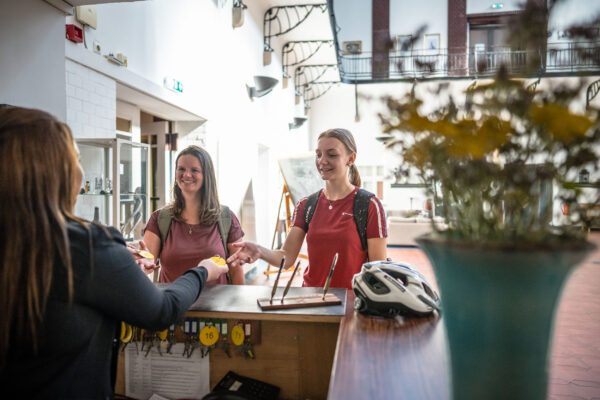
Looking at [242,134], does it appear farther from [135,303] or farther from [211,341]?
[135,303]

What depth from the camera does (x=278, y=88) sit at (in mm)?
9312

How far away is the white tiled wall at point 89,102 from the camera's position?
2615mm

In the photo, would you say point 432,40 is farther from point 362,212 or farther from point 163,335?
point 163,335

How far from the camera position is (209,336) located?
1659 millimetres

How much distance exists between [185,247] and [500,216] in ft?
5.85

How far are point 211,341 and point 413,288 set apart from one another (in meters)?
0.77

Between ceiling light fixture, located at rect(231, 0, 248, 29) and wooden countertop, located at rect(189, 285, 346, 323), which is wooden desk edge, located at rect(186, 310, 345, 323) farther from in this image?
ceiling light fixture, located at rect(231, 0, 248, 29)

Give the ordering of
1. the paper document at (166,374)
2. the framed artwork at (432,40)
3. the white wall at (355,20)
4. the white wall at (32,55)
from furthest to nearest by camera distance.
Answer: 1. the white wall at (355,20)
2. the framed artwork at (432,40)
3. the white wall at (32,55)
4. the paper document at (166,374)

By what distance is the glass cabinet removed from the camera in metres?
2.71

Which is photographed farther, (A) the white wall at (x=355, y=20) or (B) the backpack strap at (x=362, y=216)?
(A) the white wall at (x=355, y=20)

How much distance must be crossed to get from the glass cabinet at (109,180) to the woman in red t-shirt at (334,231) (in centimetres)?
113

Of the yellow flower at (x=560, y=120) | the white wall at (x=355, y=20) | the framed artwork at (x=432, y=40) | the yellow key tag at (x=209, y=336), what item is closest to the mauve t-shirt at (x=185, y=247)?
the yellow key tag at (x=209, y=336)

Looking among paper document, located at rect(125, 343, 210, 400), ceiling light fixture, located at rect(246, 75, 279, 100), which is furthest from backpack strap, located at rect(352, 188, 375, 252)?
ceiling light fixture, located at rect(246, 75, 279, 100)

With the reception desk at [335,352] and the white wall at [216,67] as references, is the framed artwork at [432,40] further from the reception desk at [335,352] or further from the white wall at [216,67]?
the reception desk at [335,352]
